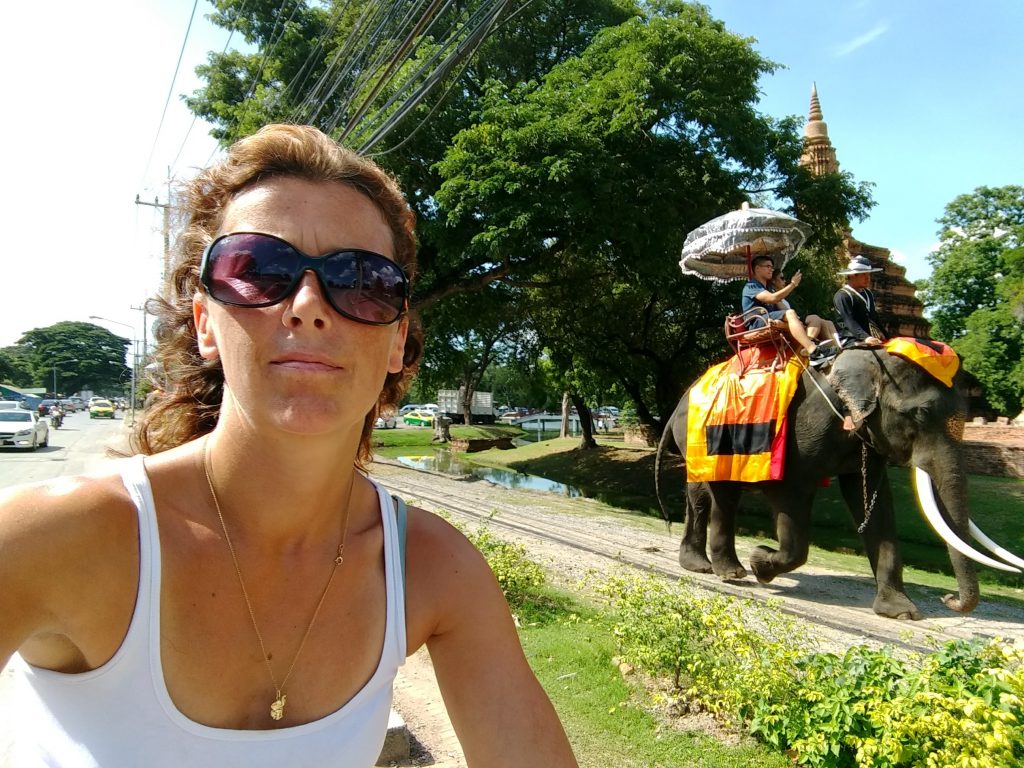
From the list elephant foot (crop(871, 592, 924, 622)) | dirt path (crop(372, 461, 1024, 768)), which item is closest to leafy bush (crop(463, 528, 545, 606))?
dirt path (crop(372, 461, 1024, 768))

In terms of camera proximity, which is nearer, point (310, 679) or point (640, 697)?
point (310, 679)

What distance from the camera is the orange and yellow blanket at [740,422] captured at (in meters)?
7.10

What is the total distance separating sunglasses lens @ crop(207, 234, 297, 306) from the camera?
55.2 inches

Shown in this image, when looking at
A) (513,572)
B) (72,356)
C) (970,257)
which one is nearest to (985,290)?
(970,257)

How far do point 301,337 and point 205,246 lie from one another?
452mm

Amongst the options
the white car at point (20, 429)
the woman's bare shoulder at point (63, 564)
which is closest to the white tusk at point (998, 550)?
the woman's bare shoulder at point (63, 564)

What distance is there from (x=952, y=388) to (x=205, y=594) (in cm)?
663

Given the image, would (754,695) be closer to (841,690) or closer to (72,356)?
(841,690)

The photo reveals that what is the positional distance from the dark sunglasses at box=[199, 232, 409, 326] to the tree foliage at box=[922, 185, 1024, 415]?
30526 mm

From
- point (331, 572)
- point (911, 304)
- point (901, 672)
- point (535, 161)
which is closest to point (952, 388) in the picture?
point (901, 672)

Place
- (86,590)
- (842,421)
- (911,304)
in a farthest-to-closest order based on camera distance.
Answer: (911,304) → (842,421) → (86,590)

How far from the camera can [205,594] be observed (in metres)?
1.38

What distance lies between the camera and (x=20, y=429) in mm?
21844

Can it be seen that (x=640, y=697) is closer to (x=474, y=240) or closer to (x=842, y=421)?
(x=842, y=421)
